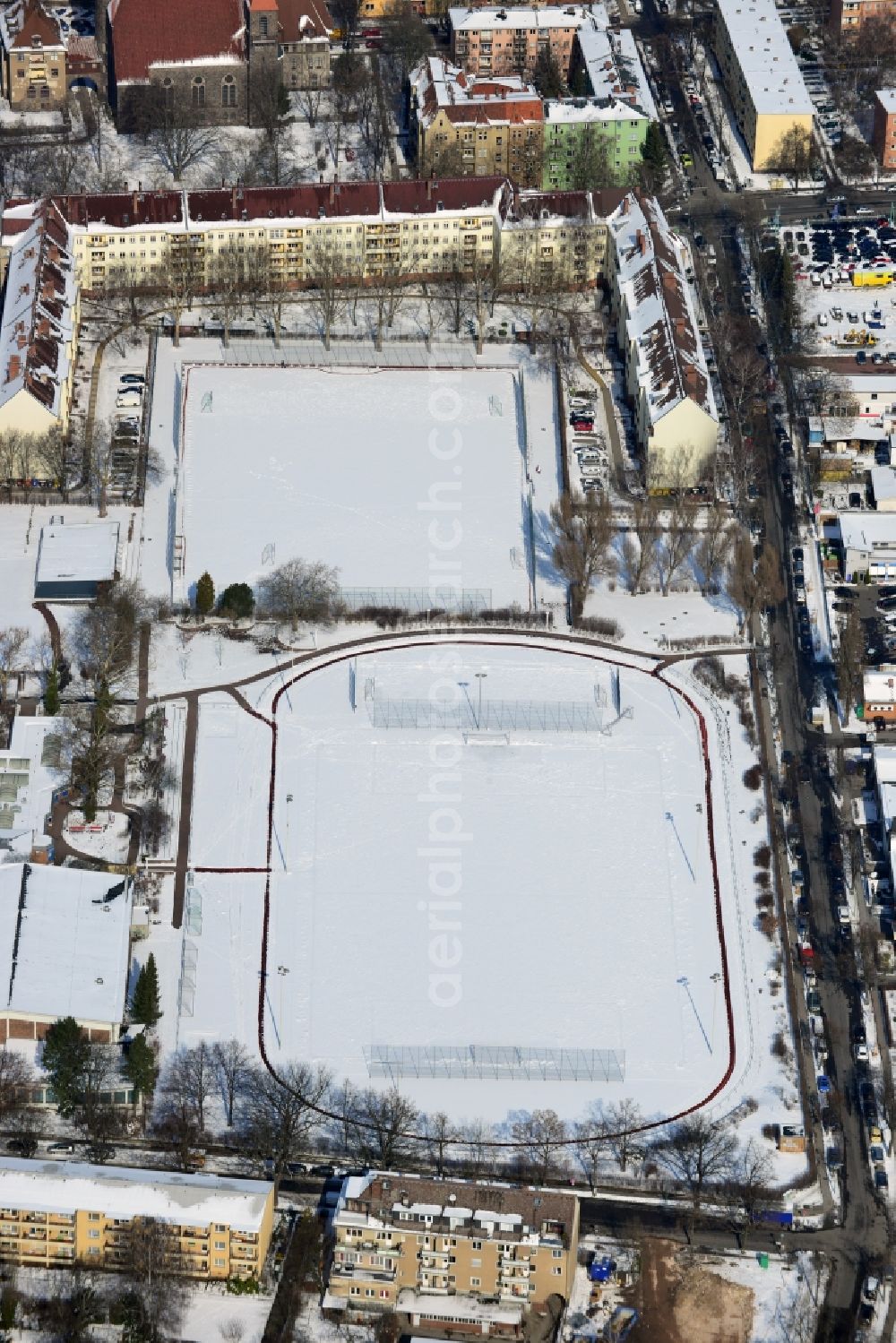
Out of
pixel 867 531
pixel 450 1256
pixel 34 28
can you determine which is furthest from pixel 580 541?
pixel 34 28

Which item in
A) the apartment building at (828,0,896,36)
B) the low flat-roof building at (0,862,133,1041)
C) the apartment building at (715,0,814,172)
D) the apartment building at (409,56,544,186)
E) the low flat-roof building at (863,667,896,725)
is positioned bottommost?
the low flat-roof building at (0,862,133,1041)

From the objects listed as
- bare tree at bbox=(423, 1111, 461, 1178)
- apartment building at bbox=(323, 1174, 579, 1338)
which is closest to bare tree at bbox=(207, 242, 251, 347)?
bare tree at bbox=(423, 1111, 461, 1178)

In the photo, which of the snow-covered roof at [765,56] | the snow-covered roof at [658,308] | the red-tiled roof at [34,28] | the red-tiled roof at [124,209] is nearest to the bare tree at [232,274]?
the red-tiled roof at [124,209]

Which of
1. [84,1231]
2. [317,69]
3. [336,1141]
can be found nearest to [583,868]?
[336,1141]

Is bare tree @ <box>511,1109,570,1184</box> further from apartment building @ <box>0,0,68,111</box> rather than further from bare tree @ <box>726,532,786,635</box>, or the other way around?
apartment building @ <box>0,0,68,111</box>

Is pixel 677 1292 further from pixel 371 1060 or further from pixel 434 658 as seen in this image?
pixel 434 658

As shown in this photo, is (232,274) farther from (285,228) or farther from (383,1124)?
(383,1124)
